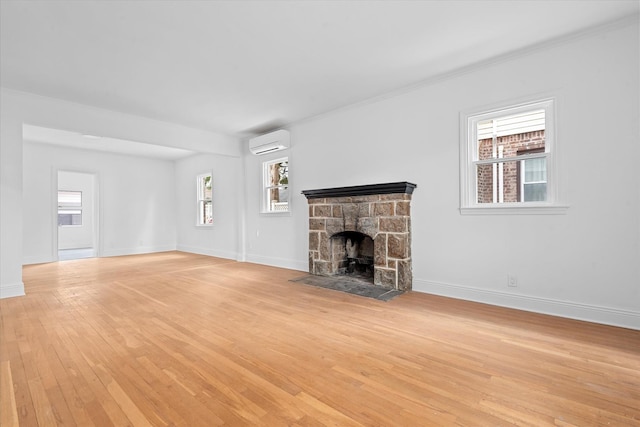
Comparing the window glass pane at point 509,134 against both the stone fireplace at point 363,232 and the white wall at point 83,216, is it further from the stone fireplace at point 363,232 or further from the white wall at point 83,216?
the white wall at point 83,216

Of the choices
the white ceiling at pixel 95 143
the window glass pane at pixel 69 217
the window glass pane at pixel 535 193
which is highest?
the white ceiling at pixel 95 143

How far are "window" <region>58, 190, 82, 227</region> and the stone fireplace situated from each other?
960 cm

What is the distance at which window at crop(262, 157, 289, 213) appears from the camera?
570 cm

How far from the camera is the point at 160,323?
2748 millimetres

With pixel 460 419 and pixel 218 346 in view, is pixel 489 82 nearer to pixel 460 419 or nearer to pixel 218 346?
pixel 460 419

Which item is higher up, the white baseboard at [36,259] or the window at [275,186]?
the window at [275,186]

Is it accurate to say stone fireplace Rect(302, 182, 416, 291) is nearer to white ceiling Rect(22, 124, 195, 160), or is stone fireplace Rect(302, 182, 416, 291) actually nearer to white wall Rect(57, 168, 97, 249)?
white ceiling Rect(22, 124, 195, 160)

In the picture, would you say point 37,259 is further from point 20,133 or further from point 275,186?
point 275,186

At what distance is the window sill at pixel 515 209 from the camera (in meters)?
2.87

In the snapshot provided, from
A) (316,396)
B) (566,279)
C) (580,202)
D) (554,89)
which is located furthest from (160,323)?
(554,89)

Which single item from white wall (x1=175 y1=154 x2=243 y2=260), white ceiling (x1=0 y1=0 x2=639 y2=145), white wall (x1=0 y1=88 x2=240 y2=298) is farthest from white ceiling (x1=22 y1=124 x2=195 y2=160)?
white ceiling (x1=0 y1=0 x2=639 y2=145)

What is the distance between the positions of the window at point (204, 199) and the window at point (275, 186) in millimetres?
2506

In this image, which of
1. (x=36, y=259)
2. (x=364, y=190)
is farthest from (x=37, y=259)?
(x=364, y=190)

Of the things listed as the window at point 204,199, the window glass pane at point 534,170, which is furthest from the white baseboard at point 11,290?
the window glass pane at point 534,170
